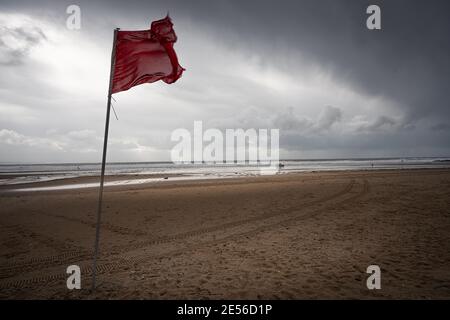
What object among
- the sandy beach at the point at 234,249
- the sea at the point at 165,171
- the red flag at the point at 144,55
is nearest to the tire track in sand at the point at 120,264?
the sandy beach at the point at 234,249

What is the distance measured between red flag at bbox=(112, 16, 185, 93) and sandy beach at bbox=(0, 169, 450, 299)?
478 centimetres

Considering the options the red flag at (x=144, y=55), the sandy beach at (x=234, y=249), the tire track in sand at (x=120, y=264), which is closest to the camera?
the sandy beach at (x=234, y=249)

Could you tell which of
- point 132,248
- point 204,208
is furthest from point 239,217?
point 132,248

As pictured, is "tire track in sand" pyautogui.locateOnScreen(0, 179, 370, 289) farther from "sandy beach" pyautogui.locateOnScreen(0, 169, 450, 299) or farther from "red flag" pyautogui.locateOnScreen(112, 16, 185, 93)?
"red flag" pyautogui.locateOnScreen(112, 16, 185, 93)

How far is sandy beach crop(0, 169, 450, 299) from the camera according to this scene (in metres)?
5.26

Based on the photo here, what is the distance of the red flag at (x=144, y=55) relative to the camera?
5668mm

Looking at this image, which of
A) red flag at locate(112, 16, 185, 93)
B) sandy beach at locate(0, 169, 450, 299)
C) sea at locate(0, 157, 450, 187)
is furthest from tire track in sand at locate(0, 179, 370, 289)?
sea at locate(0, 157, 450, 187)

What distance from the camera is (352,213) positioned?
11.9 metres

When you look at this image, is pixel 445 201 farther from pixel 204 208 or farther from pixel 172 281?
pixel 172 281

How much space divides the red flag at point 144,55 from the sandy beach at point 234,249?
15.7 ft

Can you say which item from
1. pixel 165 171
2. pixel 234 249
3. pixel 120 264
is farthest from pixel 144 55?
pixel 165 171

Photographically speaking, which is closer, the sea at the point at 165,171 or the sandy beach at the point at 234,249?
the sandy beach at the point at 234,249

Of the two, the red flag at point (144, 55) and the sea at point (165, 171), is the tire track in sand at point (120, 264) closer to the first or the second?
the red flag at point (144, 55)

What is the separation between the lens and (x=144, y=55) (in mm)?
5887
